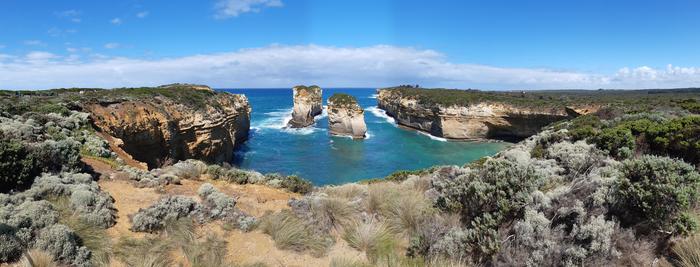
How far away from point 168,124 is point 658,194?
26.9m

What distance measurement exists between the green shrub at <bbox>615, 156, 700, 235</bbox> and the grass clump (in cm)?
467

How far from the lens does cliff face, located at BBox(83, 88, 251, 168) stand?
21.1 meters

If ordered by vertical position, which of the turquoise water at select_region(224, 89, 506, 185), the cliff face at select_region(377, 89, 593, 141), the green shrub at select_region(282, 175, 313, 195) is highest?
the green shrub at select_region(282, 175, 313, 195)

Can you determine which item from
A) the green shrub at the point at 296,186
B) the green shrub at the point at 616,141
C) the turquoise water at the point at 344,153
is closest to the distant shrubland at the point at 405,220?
the green shrub at the point at 296,186

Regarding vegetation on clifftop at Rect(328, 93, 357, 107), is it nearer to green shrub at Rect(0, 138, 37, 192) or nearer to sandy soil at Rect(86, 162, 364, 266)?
sandy soil at Rect(86, 162, 364, 266)

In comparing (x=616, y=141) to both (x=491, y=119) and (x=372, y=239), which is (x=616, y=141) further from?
(x=491, y=119)

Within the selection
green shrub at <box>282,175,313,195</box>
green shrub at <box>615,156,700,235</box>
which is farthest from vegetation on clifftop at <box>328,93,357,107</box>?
green shrub at <box>615,156,700,235</box>

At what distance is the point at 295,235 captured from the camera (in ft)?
20.9

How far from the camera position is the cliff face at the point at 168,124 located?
21.1 m

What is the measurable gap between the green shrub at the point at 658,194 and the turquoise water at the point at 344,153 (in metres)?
27.9

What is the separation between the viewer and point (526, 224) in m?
5.37

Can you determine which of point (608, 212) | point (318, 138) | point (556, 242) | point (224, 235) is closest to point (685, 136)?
point (608, 212)

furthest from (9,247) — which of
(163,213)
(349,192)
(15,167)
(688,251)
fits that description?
(688,251)

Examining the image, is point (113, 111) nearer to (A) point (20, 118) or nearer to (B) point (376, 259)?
(A) point (20, 118)
